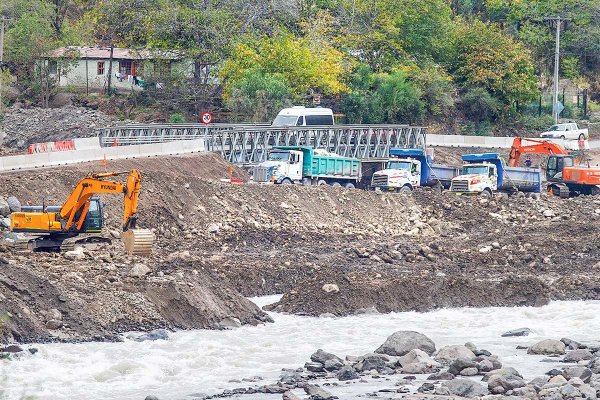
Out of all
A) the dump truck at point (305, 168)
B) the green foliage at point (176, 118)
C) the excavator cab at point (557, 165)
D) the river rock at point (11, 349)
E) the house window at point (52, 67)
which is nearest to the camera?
the river rock at point (11, 349)

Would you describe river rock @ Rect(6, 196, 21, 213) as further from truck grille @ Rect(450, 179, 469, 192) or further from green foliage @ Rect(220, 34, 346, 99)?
green foliage @ Rect(220, 34, 346, 99)

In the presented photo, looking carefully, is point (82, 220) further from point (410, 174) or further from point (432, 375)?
point (410, 174)

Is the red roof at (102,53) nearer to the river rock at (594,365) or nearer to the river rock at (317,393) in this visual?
the river rock at (594,365)

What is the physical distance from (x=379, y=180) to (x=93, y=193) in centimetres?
2411

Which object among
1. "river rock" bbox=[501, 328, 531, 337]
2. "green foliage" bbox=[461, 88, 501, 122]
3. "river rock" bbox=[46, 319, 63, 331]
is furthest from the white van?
"river rock" bbox=[46, 319, 63, 331]

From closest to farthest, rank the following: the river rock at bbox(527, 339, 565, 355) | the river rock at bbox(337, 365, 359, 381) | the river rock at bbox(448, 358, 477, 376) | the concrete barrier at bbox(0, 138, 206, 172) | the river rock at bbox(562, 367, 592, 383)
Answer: the river rock at bbox(562, 367, 592, 383)
the river rock at bbox(337, 365, 359, 381)
the river rock at bbox(448, 358, 477, 376)
the river rock at bbox(527, 339, 565, 355)
the concrete barrier at bbox(0, 138, 206, 172)

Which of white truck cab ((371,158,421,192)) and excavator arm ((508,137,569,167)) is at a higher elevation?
excavator arm ((508,137,569,167))

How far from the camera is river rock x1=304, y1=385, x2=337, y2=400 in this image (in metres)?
24.2

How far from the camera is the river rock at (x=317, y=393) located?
954 inches

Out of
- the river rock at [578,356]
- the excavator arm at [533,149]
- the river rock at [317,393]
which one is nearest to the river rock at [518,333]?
the river rock at [578,356]

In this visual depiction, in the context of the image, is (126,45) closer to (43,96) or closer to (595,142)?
(43,96)

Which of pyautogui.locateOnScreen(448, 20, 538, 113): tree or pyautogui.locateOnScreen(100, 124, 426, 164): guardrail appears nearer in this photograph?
pyautogui.locateOnScreen(100, 124, 426, 164): guardrail

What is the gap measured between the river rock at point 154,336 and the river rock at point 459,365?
688 centimetres

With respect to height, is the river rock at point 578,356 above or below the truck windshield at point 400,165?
below
